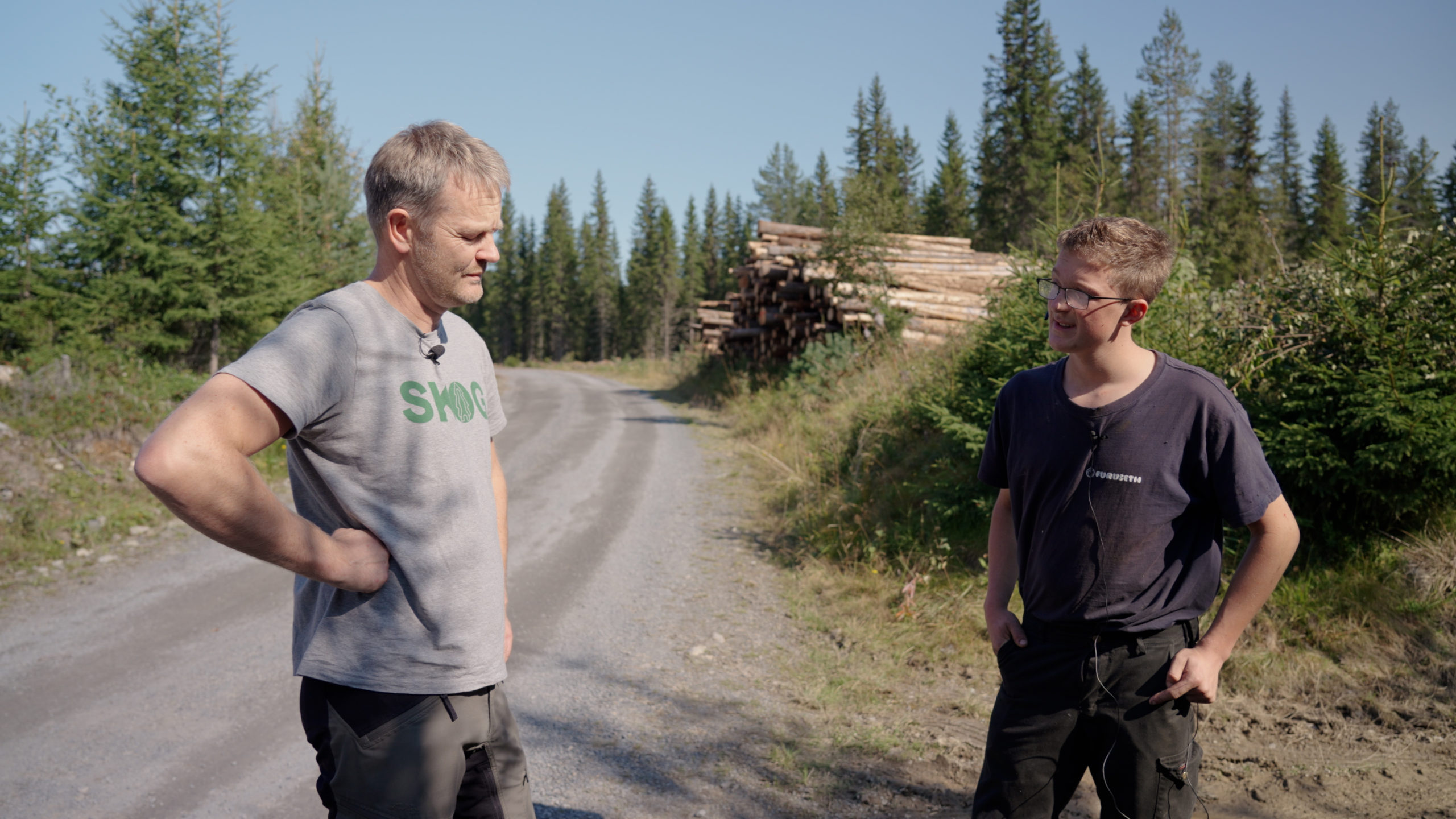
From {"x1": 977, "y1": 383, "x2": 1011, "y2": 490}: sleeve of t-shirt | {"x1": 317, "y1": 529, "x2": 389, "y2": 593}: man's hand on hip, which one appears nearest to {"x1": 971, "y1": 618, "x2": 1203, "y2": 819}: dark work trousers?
{"x1": 977, "y1": 383, "x2": 1011, "y2": 490}: sleeve of t-shirt

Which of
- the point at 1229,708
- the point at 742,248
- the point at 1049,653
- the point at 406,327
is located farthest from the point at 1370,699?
the point at 742,248

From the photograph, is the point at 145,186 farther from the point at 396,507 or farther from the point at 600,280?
the point at 600,280

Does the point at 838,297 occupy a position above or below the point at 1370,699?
above

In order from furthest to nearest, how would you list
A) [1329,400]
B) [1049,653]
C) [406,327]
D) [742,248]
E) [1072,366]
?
[742,248]
[1329,400]
[1072,366]
[1049,653]
[406,327]

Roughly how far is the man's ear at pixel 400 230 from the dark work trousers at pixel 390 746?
0.98 m

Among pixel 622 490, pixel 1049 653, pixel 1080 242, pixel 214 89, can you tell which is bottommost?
pixel 622 490

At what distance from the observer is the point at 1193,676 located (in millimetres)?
2133

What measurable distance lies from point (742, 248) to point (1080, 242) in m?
67.8

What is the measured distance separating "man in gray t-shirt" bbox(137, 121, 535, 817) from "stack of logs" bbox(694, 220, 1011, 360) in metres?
8.84

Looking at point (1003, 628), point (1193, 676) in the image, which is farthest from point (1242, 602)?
point (1003, 628)

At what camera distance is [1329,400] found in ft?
15.9

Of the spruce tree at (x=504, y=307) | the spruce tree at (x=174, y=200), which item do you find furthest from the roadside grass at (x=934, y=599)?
the spruce tree at (x=504, y=307)

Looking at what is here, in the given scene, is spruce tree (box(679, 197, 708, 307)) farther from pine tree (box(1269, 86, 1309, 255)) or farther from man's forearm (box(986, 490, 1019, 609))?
man's forearm (box(986, 490, 1019, 609))

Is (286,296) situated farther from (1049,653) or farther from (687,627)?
(1049,653)
